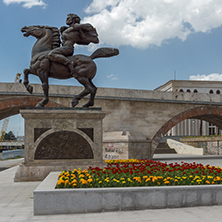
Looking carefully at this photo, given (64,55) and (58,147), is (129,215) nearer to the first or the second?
(58,147)

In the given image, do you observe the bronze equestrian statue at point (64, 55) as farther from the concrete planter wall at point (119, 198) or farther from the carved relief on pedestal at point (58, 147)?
the concrete planter wall at point (119, 198)

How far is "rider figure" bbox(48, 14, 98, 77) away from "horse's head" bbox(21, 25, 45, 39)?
2.16 ft

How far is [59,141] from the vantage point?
8008mm

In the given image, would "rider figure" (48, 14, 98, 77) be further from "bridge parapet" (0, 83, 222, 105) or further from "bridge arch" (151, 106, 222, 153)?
"bridge arch" (151, 106, 222, 153)

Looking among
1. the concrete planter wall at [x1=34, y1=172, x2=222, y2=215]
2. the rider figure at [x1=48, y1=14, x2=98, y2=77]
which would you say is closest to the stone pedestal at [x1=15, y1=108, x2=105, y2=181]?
the rider figure at [x1=48, y1=14, x2=98, y2=77]

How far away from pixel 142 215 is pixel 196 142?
2953cm

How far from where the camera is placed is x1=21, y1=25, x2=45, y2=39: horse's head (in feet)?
29.2

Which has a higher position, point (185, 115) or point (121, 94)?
point (121, 94)

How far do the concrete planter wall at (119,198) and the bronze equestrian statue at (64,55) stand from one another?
4.39 m

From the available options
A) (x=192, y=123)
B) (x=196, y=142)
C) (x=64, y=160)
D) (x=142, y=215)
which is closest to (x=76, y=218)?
(x=142, y=215)

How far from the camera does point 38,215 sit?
4.49 meters

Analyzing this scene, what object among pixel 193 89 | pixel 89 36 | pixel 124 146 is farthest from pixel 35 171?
pixel 193 89

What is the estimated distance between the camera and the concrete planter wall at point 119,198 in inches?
179

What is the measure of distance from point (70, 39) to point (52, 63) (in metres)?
0.95
